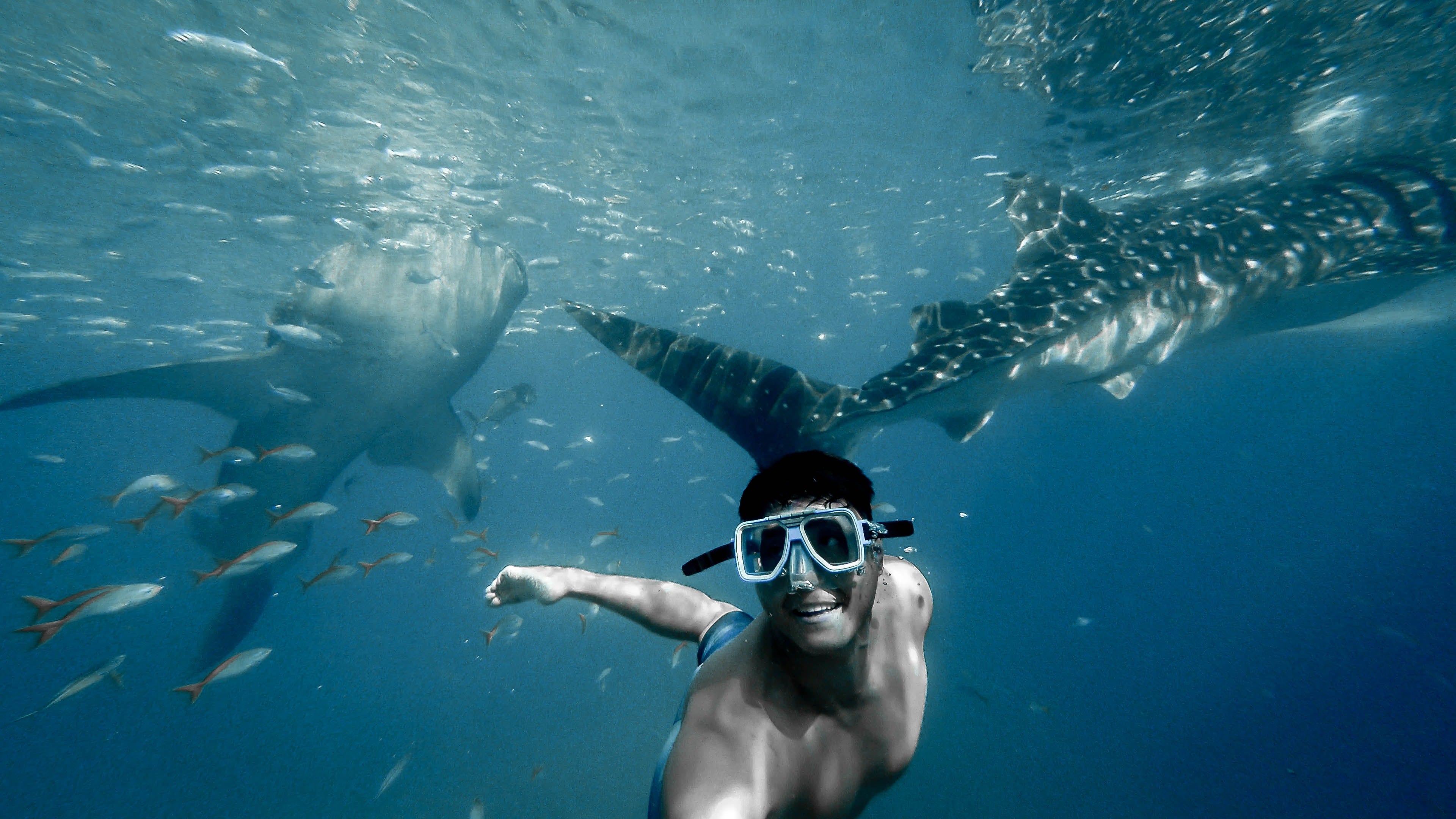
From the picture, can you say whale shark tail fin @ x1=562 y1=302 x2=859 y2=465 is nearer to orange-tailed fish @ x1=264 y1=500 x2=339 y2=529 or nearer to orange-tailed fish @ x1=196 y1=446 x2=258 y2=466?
orange-tailed fish @ x1=264 y1=500 x2=339 y2=529

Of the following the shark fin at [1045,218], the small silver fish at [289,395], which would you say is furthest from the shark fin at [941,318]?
the small silver fish at [289,395]

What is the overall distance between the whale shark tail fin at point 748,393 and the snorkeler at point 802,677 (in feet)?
6.30

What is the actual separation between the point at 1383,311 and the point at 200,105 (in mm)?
27434

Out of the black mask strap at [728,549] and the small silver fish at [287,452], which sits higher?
the black mask strap at [728,549]

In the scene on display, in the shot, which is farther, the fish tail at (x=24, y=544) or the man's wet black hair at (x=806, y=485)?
the fish tail at (x=24, y=544)

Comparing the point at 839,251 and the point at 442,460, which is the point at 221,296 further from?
the point at 839,251

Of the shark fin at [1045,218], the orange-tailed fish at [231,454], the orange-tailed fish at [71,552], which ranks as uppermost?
the shark fin at [1045,218]

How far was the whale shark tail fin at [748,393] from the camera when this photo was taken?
423 cm

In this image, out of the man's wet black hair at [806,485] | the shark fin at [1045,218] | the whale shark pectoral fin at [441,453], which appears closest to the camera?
the man's wet black hair at [806,485]

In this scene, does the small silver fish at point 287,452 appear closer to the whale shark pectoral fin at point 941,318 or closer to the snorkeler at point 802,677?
the snorkeler at point 802,677

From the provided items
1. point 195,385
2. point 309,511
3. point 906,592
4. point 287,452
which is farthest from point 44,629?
point 906,592

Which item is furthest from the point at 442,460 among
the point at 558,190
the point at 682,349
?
the point at 682,349

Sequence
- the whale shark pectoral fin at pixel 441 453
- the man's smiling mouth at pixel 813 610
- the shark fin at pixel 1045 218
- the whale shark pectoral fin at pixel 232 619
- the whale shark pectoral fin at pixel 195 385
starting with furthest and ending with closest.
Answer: the whale shark pectoral fin at pixel 441 453
the whale shark pectoral fin at pixel 232 619
the shark fin at pixel 1045 218
the whale shark pectoral fin at pixel 195 385
the man's smiling mouth at pixel 813 610

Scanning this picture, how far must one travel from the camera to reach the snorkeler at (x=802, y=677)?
5.64 feet
